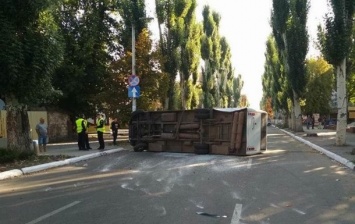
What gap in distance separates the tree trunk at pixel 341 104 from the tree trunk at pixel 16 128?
14661 mm

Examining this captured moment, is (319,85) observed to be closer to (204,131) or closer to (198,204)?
(204,131)

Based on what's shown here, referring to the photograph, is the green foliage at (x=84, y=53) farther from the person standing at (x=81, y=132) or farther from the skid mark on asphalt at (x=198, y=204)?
the skid mark on asphalt at (x=198, y=204)

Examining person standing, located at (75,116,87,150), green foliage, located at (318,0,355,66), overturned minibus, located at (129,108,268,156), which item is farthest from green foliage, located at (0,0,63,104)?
green foliage, located at (318,0,355,66)

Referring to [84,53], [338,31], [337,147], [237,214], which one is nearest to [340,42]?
[338,31]

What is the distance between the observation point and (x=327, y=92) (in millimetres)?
59438

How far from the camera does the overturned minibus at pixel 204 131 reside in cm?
1817

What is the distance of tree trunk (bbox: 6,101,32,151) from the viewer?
15.9 metres

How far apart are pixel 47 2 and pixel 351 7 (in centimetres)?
1502

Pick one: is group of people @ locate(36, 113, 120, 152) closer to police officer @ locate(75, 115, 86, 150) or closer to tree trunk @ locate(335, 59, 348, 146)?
police officer @ locate(75, 115, 86, 150)

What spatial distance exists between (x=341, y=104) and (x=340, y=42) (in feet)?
10.2

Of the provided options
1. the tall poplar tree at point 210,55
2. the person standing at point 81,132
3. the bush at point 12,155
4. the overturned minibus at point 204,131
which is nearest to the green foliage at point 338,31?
the overturned minibus at point 204,131

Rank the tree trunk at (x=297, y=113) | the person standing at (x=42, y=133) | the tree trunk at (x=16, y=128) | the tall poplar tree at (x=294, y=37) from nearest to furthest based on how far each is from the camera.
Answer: the tree trunk at (x=16, y=128) < the person standing at (x=42, y=133) < the tall poplar tree at (x=294, y=37) < the tree trunk at (x=297, y=113)

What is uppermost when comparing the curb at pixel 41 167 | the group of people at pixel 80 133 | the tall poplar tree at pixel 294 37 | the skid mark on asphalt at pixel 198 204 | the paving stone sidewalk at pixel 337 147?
the tall poplar tree at pixel 294 37

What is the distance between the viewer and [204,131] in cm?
1927
